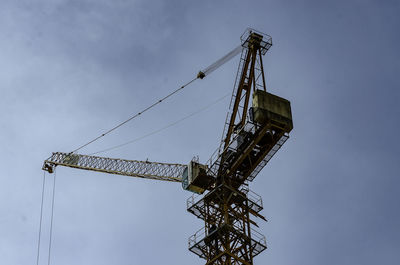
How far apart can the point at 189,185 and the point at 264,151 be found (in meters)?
8.90

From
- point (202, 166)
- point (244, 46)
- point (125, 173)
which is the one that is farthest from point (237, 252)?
point (125, 173)

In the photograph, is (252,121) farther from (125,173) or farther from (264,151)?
(125,173)

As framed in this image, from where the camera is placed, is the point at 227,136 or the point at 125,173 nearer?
the point at 227,136

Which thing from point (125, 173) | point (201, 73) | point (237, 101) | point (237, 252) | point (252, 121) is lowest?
point (237, 252)

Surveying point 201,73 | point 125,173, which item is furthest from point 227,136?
point 125,173

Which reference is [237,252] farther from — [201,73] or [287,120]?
[201,73]

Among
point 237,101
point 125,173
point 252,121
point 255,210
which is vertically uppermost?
point 125,173

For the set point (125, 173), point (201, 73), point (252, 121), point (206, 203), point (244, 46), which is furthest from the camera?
point (125, 173)

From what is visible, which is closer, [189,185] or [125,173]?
A: [189,185]

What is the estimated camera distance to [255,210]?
62.2 meters

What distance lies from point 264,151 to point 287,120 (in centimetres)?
340

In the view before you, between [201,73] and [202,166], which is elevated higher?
[201,73]

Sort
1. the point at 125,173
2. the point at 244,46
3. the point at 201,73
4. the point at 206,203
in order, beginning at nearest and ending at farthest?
the point at 206,203 → the point at 244,46 → the point at 201,73 → the point at 125,173

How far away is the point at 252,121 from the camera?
5788 centimetres
